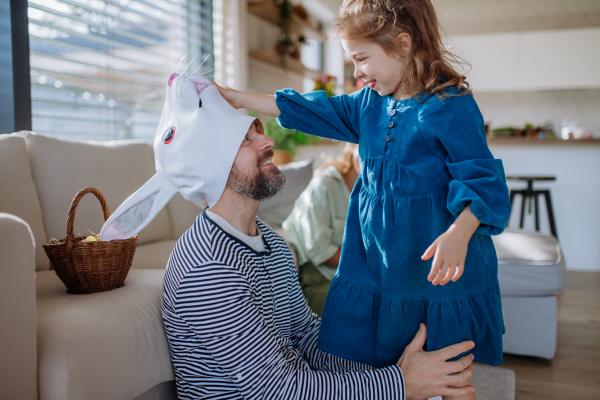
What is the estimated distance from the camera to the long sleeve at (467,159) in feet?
3.00

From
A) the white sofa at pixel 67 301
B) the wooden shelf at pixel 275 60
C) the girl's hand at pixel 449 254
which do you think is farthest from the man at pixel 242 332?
the wooden shelf at pixel 275 60

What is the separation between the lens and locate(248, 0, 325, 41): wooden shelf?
4.15 metres

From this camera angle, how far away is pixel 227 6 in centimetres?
394

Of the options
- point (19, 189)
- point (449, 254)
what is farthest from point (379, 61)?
point (19, 189)

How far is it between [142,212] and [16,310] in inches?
14.4

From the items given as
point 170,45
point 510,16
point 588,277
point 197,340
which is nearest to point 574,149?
point 588,277

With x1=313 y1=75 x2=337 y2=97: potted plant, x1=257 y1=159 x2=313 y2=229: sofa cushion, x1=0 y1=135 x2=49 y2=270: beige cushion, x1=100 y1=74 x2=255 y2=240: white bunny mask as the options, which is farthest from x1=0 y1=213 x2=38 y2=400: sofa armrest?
x1=313 y1=75 x2=337 y2=97: potted plant

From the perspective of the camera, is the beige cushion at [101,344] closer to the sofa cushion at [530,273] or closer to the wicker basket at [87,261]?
the wicker basket at [87,261]

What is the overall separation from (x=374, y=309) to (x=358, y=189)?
300 mm

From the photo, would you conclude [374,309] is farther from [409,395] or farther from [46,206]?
[46,206]

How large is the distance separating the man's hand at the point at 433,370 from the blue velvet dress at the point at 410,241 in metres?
0.03

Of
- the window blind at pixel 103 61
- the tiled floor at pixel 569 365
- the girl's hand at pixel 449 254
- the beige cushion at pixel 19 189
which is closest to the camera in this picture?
the girl's hand at pixel 449 254

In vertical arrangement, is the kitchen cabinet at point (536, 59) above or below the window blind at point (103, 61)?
above

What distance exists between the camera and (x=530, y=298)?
209 centimetres
